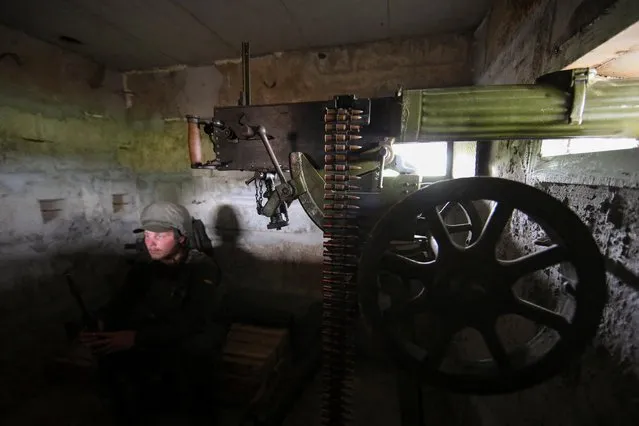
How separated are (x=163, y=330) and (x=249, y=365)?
729mm

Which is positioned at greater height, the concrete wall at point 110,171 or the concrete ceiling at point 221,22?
the concrete ceiling at point 221,22

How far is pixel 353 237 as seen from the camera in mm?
1015

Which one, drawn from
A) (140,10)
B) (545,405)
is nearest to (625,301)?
(545,405)

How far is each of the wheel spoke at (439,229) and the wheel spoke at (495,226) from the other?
0.09 metres

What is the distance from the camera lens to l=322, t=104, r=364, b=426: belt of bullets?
3.32ft

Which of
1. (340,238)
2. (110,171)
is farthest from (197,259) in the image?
(340,238)

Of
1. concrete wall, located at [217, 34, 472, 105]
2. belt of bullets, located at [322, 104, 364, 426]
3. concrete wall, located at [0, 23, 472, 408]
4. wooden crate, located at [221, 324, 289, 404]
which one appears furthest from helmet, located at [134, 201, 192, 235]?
belt of bullets, located at [322, 104, 364, 426]

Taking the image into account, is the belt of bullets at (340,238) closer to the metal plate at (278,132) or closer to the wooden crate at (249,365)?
the metal plate at (278,132)

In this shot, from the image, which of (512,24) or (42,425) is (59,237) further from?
(512,24)

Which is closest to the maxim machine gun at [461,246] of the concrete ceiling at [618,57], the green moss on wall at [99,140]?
the concrete ceiling at [618,57]

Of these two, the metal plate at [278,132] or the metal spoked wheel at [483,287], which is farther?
the metal plate at [278,132]

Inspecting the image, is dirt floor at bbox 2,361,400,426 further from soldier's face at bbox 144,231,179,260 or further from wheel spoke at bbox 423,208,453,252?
wheel spoke at bbox 423,208,453,252

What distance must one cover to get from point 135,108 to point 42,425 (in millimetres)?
3028

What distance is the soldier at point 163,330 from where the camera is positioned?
6.78ft
